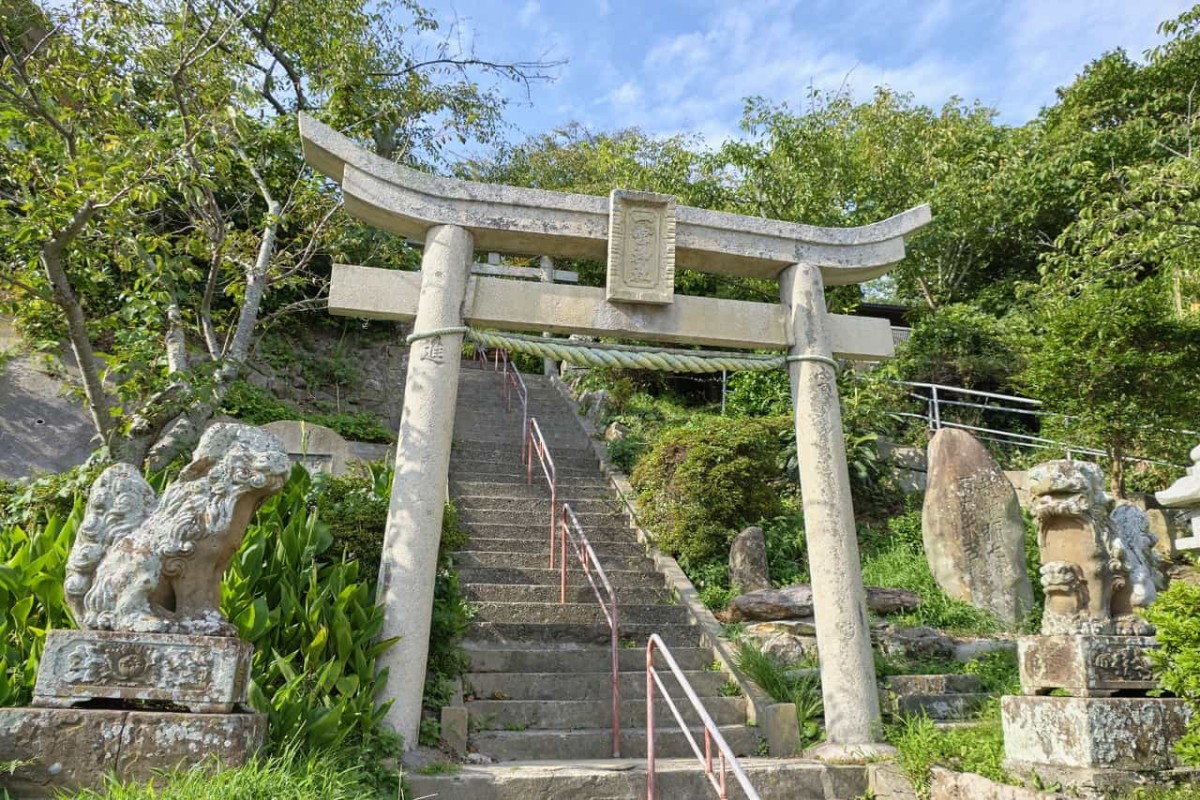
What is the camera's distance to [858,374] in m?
11.7

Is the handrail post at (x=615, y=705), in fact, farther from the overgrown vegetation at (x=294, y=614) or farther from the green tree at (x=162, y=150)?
the green tree at (x=162, y=150)

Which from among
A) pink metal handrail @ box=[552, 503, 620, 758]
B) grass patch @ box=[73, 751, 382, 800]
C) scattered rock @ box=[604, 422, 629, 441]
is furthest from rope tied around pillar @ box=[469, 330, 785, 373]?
scattered rock @ box=[604, 422, 629, 441]

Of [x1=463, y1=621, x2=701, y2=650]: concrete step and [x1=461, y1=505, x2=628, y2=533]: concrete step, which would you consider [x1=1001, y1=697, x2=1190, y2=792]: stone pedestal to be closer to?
[x1=463, y1=621, x2=701, y2=650]: concrete step

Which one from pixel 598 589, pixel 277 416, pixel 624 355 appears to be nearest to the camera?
pixel 624 355

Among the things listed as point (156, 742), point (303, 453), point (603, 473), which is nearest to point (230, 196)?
point (303, 453)

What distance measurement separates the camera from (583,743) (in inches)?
202

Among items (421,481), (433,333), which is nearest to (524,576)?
(421,481)

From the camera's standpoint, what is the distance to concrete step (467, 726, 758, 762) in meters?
5.01

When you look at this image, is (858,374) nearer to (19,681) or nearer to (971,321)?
(971,321)

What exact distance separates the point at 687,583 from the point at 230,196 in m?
9.11

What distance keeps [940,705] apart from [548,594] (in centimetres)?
306

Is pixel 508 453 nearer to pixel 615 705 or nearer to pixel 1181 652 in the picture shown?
pixel 615 705

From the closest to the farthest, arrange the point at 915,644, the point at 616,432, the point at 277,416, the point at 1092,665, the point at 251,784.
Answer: the point at 251,784, the point at 1092,665, the point at 915,644, the point at 277,416, the point at 616,432

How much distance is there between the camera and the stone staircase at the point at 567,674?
452 centimetres
